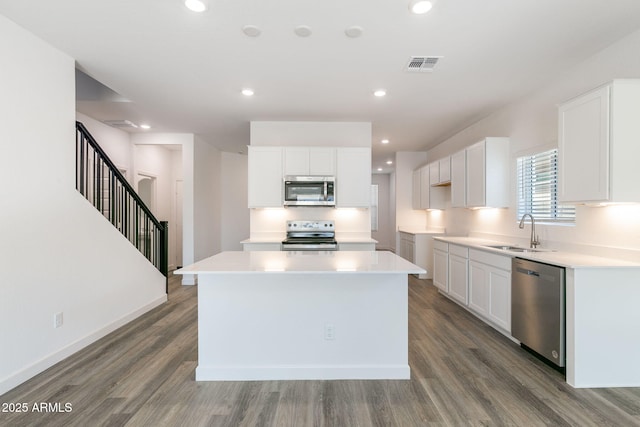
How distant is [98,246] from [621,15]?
4.95m

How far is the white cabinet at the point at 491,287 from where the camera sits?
3084 millimetres

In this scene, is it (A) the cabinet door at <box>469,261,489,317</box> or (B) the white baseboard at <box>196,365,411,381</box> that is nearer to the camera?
(B) the white baseboard at <box>196,365,411,381</box>

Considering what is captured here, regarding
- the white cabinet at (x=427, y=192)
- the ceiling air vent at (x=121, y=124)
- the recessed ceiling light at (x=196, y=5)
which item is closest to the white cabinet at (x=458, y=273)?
the white cabinet at (x=427, y=192)

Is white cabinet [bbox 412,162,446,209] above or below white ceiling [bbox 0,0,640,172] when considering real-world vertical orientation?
below

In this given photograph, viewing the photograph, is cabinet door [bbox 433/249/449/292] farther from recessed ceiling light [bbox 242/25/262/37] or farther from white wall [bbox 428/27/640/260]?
recessed ceiling light [bbox 242/25/262/37]

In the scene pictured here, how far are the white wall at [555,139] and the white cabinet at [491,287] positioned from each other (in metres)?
0.64

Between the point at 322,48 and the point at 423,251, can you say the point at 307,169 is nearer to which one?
the point at 322,48

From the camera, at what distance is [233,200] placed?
741cm

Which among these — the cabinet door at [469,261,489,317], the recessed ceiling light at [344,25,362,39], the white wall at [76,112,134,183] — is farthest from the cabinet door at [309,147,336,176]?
the white wall at [76,112,134,183]

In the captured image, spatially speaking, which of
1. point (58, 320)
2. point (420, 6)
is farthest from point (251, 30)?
point (58, 320)

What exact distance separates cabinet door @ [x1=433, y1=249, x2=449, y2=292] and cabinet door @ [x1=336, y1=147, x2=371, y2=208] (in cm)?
142

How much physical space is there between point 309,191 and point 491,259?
249 cm

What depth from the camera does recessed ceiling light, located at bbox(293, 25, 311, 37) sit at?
2367mm

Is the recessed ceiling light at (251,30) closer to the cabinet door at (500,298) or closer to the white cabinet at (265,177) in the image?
the white cabinet at (265,177)
